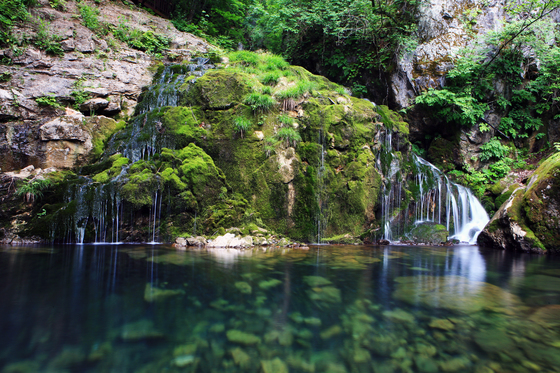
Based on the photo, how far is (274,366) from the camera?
238cm

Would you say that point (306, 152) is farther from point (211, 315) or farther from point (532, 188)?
point (211, 315)

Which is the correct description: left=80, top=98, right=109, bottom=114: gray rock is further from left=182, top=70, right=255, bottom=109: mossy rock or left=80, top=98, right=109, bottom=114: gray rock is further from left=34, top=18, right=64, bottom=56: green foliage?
left=182, top=70, right=255, bottom=109: mossy rock

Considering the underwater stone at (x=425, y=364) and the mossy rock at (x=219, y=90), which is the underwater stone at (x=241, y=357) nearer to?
the underwater stone at (x=425, y=364)

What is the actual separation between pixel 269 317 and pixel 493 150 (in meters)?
14.4

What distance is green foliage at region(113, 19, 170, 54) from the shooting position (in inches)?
599

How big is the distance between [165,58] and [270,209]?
10.9 metres

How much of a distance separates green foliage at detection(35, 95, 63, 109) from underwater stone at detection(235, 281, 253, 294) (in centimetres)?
1082

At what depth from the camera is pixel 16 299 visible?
12.2 ft

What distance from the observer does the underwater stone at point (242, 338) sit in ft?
9.05

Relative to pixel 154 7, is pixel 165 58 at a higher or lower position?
lower

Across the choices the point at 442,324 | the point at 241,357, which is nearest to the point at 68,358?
the point at 241,357

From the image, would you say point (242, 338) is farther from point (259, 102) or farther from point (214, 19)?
point (214, 19)

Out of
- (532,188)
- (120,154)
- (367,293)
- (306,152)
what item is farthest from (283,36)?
(367,293)

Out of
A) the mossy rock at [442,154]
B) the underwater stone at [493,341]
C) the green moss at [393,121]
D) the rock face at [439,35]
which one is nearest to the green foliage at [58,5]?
the green moss at [393,121]
